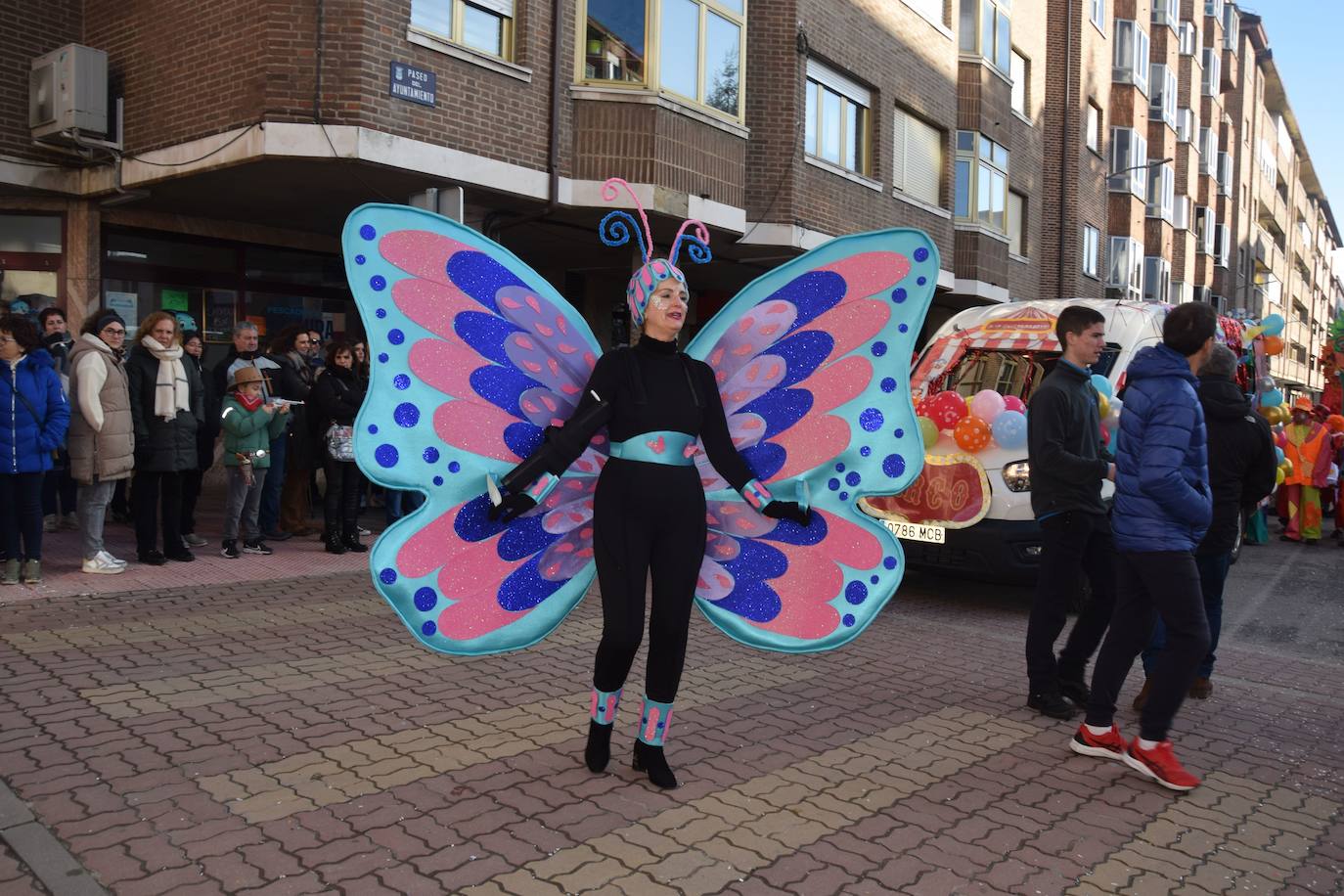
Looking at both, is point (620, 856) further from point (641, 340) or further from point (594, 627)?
point (594, 627)

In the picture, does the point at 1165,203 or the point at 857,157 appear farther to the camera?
the point at 1165,203

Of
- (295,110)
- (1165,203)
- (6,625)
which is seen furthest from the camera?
(1165,203)

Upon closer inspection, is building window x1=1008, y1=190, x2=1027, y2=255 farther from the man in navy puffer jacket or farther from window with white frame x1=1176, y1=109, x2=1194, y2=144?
the man in navy puffer jacket

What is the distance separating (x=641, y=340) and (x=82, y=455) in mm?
5710

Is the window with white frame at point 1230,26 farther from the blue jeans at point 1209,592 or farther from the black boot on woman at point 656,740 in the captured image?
the black boot on woman at point 656,740

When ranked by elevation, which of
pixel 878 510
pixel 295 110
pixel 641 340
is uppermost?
pixel 295 110

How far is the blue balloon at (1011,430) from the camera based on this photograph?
7.79m

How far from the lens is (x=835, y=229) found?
57.3 feet

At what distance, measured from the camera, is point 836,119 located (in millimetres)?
17906

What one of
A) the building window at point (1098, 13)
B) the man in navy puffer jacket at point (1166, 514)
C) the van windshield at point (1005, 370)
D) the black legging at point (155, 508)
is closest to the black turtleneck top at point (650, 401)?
the man in navy puffer jacket at point (1166, 514)

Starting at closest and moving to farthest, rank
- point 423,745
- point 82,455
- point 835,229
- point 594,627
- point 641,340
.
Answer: point 641,340, point 423,745, point 594,627, point 82,455, point 835,229

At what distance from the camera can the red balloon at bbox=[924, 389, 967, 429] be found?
7973 millimetres

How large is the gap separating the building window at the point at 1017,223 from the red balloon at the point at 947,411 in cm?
1868

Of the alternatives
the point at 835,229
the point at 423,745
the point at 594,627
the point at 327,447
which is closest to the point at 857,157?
the point at 835,229
